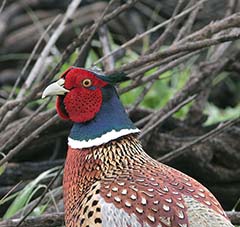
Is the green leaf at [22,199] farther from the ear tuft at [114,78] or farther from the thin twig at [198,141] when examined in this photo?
the ear tuft at [114,78]

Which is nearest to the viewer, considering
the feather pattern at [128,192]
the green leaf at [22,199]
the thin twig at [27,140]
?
the feather pattern at [128,192]

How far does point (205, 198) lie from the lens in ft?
9.67

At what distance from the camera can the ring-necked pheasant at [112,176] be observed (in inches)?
111

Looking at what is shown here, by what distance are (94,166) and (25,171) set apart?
3.76 feet

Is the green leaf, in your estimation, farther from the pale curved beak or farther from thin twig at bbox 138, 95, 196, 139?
the pale curved beak

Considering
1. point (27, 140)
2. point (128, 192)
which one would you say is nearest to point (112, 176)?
point (128, 192)

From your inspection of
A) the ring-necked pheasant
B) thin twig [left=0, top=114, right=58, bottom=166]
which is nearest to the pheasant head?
the ring-necked pheasant

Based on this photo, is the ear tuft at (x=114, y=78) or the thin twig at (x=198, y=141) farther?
the thin twig at (x=198, y=141)

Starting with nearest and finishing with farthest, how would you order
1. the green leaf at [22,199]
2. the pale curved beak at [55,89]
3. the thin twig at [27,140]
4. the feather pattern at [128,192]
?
the feather pattern at [128,192] < the pale curved beak at [55,89] < the thin twig at [27,140] < the green leaf at [22,199]

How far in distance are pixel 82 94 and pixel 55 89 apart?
94mm

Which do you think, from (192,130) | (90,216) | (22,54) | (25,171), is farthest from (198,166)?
(22,54)

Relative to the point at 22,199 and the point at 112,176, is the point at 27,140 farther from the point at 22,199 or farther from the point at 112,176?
the point at 112,176

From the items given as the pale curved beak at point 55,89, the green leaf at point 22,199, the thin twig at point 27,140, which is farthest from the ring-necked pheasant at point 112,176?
the green leaf at point 22,199

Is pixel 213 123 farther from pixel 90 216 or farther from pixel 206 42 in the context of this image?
pixel 90 216
